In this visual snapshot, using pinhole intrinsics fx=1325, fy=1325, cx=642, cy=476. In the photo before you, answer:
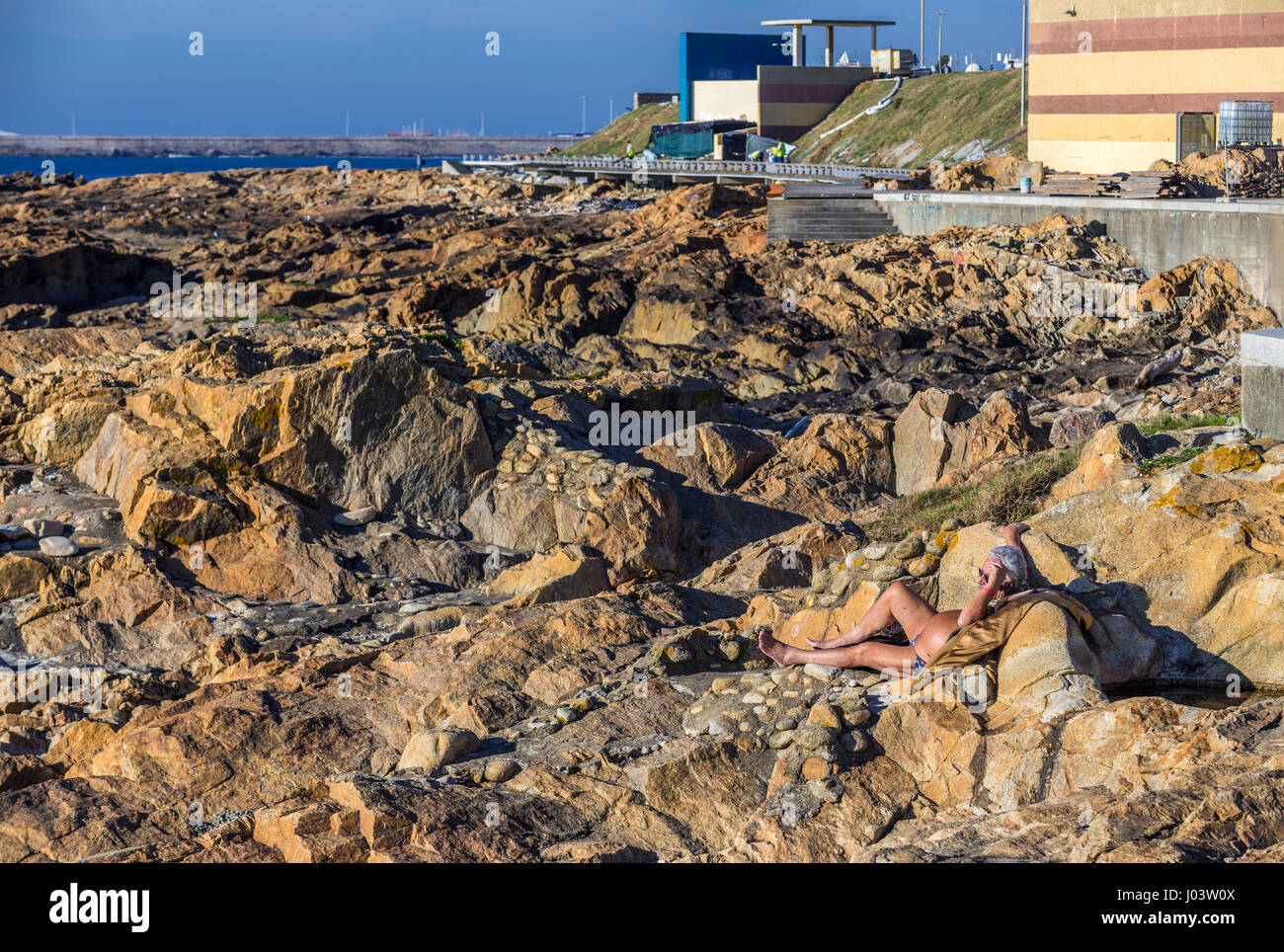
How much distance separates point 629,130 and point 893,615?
276 ft

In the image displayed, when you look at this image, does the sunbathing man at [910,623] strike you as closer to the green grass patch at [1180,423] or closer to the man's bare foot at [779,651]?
the man's bare foot at [779,651]

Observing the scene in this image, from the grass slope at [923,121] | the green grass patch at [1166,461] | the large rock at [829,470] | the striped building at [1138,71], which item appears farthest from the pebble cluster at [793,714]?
the grass slope at [923,121]

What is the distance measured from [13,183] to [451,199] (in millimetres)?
30833

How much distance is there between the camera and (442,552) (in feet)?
38.3

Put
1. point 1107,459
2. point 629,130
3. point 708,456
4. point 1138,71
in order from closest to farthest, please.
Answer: point 1107,459
point 708,456
point 1138,71
point 629,130

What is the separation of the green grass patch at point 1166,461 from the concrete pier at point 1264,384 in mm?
396

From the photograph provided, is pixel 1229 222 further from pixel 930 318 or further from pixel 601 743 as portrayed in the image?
pixel 601 743

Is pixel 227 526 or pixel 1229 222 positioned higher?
pixel 1229 222

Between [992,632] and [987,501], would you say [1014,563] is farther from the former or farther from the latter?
[987,501]

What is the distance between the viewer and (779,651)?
7254mm

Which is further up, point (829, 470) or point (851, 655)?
point (851, 655)

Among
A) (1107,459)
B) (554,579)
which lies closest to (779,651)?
(554,579)
